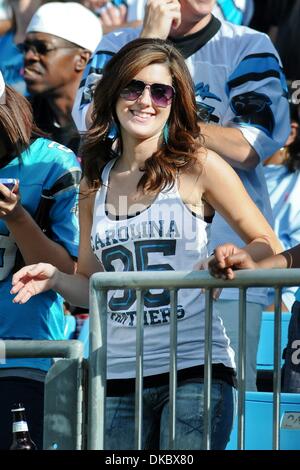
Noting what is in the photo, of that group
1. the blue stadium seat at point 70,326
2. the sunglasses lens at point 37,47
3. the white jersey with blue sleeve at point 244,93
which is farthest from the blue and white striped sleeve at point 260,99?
the sunglasses lens at point 37,47

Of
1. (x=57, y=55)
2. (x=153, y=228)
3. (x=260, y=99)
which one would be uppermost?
(x=57, y=55)

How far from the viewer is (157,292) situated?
4.00 meters

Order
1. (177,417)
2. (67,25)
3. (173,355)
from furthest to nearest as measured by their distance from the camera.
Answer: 1. (67,25)
2. (177,417)
3. (173,355)

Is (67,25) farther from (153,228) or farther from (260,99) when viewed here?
(153,228)

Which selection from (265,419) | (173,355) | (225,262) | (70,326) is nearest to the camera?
(225,262)

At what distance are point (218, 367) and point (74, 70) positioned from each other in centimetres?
341

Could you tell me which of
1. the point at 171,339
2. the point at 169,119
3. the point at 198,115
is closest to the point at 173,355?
the point at 171,339

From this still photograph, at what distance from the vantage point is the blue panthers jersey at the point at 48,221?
446 centimetres

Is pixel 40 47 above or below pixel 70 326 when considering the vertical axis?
above

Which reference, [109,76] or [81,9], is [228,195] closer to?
[109,76]

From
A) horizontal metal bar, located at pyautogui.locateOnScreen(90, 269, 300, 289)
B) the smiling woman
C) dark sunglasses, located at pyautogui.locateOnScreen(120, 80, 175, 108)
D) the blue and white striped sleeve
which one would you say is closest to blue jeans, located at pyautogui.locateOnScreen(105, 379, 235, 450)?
the smiling woman

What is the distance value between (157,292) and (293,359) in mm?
1143

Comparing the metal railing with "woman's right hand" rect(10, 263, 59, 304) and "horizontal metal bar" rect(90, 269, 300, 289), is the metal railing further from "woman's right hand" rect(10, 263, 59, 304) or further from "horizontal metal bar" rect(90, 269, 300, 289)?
"woman's right hand" rect(10, 263, 59, 304)

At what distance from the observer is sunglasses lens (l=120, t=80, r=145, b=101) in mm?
4336
